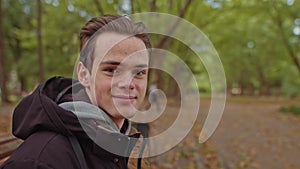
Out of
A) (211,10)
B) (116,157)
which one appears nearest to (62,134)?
(116,157)

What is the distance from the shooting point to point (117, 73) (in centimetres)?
125

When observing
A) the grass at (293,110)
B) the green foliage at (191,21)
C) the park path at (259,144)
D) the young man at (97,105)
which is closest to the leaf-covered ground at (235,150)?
the park path at (259,144)

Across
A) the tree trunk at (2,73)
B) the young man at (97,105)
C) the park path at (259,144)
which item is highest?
the tree trunk at (2,73)

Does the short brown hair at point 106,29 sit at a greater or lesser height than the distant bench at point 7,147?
greater

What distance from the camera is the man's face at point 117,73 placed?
48.6 inches

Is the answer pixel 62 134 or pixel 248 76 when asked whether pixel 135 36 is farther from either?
pixel 248 76

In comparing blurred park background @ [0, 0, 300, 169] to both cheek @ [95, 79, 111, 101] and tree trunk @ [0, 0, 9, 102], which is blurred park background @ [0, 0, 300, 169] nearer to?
tree trunk @ [0, 0, 9, 102]

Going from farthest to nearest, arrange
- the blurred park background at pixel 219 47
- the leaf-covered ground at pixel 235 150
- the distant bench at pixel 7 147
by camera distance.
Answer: the blurred park background at pixel 219 47 < the leaf-covered ground at pixel 235 150 < the distant bench at pixel 7 147

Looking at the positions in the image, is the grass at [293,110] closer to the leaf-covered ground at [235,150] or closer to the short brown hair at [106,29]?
the leaf-covered ground at [235,150]

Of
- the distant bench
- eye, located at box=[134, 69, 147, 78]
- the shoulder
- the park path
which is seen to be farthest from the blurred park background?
the distant bench

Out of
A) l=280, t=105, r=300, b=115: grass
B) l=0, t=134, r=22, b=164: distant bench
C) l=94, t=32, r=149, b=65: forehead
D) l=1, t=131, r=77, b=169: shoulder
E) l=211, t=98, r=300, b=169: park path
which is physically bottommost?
l=211, t=98, r=300, b=169: park path

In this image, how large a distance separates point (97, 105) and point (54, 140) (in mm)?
242

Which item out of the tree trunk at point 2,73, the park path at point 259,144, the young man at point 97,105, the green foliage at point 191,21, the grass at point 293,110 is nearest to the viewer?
the young man at point 97,105

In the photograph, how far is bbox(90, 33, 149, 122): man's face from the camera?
48.6 inches
